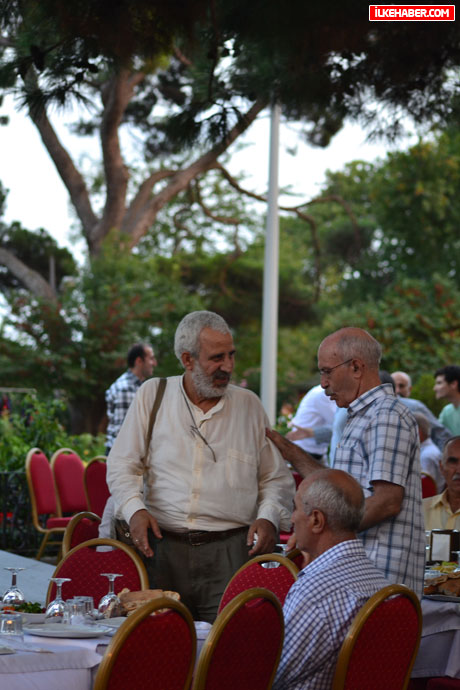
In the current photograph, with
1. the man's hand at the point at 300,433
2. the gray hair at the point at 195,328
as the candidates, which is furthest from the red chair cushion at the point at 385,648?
the man's hand at the point at 300,433

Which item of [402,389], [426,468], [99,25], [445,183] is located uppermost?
[445,183]

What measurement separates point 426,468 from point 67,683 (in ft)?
18.2

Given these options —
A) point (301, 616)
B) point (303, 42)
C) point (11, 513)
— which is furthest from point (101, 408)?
point (301, 616)

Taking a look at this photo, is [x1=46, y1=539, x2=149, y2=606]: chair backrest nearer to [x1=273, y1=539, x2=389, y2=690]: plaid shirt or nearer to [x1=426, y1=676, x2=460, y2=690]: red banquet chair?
[x1=273, y1=539, x2=389, y2=690]: plaid shirt

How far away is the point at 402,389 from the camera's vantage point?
9.43m

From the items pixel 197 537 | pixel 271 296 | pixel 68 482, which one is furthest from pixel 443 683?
pixel 271 296

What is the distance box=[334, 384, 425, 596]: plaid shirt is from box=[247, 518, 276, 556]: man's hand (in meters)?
0.59

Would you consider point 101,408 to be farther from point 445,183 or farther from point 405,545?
point 405,545

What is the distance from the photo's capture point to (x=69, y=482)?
1003cm

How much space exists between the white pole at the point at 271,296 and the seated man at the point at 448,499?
324 inches

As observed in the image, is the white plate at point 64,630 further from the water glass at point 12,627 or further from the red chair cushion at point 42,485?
the red chair cushion at point 42,485

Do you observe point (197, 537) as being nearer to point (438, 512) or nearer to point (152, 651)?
point (152, 651)

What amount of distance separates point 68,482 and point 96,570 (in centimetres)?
592

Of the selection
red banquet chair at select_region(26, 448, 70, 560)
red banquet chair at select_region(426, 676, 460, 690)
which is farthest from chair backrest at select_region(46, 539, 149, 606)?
red banquet chair at select_region(26, 448, 70, 560)
